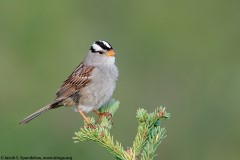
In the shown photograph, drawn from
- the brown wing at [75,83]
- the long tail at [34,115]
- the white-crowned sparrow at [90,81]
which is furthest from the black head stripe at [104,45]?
the long tail at [34,115]

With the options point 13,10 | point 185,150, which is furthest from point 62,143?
point 13,10

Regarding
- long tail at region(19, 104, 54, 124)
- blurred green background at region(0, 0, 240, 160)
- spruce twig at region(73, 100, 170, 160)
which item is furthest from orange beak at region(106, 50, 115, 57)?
spruce twig at region(73, 100, 170, 160)

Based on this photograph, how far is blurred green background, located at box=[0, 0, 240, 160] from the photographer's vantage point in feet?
24.6

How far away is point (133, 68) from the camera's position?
9.94 metres

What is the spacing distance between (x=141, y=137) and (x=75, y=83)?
2.09 m

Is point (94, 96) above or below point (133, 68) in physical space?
below

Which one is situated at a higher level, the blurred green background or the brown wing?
the blurred green background

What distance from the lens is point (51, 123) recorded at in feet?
26.2

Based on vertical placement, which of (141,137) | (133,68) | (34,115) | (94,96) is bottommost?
(141,137)

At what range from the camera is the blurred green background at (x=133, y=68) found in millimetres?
7500

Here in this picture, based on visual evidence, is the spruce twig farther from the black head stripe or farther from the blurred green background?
the blurred green background

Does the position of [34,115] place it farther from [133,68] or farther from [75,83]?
[133,68]

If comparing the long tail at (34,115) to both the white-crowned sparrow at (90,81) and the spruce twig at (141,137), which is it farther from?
the spruce twig at (141,137)

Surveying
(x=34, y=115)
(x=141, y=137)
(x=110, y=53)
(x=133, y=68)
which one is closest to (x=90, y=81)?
(x=110, y=53)
